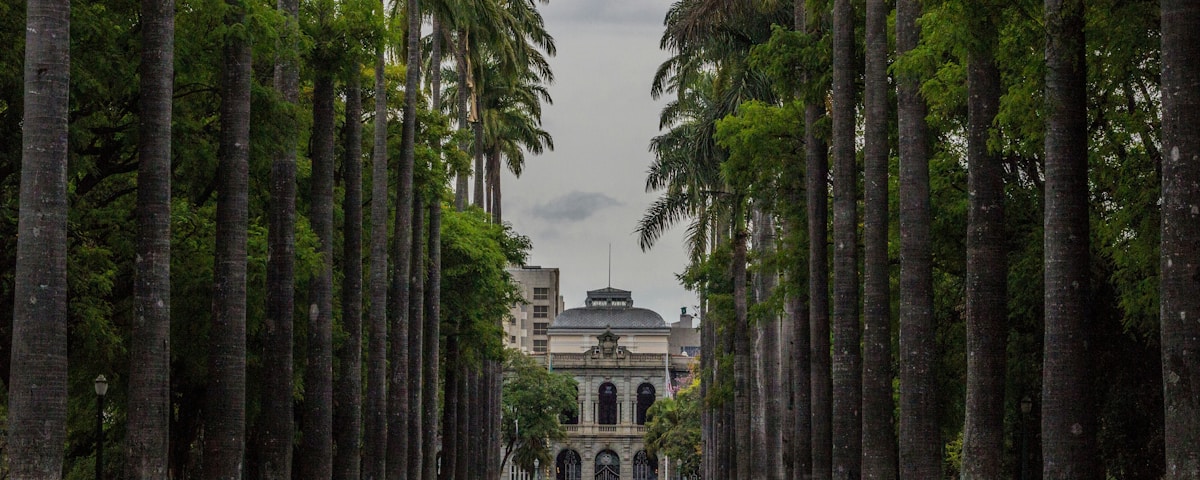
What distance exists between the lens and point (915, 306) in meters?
20.3

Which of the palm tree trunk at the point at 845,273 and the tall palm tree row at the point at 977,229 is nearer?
the tall palm tree row at the point at 977,229

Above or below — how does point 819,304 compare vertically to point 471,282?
below

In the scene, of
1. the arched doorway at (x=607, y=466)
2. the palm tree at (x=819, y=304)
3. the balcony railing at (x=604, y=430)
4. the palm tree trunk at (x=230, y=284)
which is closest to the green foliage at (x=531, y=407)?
the balcony railing at (x=604, y=430)

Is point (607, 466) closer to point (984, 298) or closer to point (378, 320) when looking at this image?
point (378, 320)

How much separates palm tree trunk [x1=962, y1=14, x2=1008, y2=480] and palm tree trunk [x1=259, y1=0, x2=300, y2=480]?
37.3ft

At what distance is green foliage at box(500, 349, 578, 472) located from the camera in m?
109

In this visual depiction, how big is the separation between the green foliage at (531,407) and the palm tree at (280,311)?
273 ft

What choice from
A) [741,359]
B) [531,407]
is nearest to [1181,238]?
[741,359]

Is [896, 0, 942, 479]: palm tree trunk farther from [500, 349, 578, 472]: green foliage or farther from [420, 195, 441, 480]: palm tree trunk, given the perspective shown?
[500, 349, 578, 472]: green foliage

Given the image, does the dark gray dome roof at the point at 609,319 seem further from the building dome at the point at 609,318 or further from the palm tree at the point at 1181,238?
the palm tree at the point at 1181,238

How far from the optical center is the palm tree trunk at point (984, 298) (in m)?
17.8

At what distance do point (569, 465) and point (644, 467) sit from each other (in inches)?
292

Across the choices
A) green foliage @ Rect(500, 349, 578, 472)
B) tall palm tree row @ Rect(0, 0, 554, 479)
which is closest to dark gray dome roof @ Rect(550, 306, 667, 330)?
green foliage @ Rect(500, 349, 578, 472)

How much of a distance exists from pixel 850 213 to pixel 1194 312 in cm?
1214
